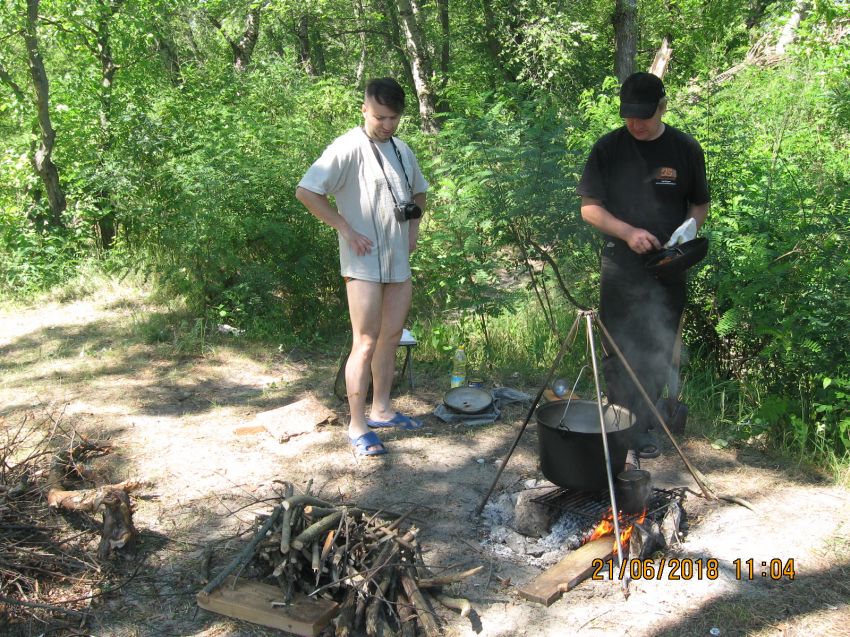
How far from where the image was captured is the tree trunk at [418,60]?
33.6 ft

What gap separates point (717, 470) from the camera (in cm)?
418

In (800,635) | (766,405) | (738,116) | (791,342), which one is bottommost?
(800,635)

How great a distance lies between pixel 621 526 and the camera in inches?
129

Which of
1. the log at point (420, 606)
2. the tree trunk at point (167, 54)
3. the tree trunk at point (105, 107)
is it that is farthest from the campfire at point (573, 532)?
the tree trunk at point (167, 54)

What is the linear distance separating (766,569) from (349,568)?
5.98ft

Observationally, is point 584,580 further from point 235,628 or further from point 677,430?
point 677,430

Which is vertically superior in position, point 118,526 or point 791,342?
point 791,342

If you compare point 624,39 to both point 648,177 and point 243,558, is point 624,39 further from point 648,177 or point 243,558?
point 243,558

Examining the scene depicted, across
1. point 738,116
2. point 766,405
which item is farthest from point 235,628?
point 738,116

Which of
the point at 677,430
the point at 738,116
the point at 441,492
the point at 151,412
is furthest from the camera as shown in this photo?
the point at 738,116

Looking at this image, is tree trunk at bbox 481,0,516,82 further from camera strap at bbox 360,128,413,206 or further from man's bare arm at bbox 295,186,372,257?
man's bare arm at bbox 295,186,372,257

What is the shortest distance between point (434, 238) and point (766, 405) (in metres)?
2.71

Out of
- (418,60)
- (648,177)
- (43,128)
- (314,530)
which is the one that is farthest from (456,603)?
(418,60)

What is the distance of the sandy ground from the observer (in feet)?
9.45
